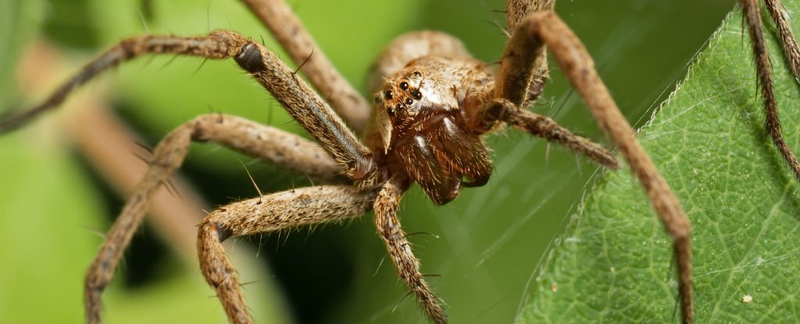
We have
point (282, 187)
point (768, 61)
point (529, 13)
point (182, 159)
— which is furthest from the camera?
point (282, 187)

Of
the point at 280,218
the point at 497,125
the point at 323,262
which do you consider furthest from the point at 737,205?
the point at 323,262

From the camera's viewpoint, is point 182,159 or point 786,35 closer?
point 786,35

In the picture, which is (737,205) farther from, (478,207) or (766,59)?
(478,207)

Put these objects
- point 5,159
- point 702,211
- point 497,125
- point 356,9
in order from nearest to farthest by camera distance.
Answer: point 702,211 → point 497,125 → point 5,159 → point 356,9

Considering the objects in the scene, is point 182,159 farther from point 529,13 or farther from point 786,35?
point 786,35

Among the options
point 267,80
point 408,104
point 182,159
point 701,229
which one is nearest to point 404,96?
point 408,104

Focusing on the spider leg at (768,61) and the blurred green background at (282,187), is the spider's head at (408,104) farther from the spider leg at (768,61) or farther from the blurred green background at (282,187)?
the spider leg at (768,61)
